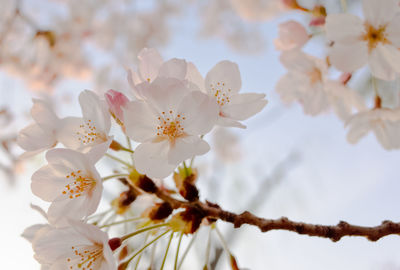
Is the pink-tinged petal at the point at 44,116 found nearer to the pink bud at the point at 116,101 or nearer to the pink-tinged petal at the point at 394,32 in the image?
the pink bud at the point at 116,101

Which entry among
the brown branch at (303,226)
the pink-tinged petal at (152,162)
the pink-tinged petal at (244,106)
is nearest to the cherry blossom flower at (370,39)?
the pink-tinged petal at (244,106)

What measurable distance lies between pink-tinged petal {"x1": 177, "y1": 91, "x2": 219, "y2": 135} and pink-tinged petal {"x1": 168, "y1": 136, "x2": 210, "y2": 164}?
0.02 m

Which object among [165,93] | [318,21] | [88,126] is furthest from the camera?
[318,21]

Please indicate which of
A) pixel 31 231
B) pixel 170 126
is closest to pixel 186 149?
pixel 170 126

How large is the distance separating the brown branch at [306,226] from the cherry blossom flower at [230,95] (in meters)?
0.18

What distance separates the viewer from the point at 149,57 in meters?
0.67

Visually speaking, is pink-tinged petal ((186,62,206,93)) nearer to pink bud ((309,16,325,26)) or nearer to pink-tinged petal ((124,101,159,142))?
pink-tinged petal ((124,101,159,142))

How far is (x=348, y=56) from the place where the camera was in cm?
81

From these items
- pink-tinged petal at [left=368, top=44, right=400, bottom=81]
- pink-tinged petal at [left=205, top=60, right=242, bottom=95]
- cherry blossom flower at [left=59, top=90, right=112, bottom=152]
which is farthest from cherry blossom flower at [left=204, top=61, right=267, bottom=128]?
pink-tinged petal at [left=368, top=44, right=400, bottom=81]

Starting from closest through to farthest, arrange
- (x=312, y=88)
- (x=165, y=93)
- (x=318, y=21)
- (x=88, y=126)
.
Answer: (x=165, y=93), (x=88, y=126), (x=318, y=21), (x=312, y=88)

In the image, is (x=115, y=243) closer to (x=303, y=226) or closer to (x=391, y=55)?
(x=303, y=226)

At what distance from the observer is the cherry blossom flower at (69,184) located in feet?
2.00

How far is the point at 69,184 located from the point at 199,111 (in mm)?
291

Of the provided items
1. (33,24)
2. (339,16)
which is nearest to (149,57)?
(339,16)
